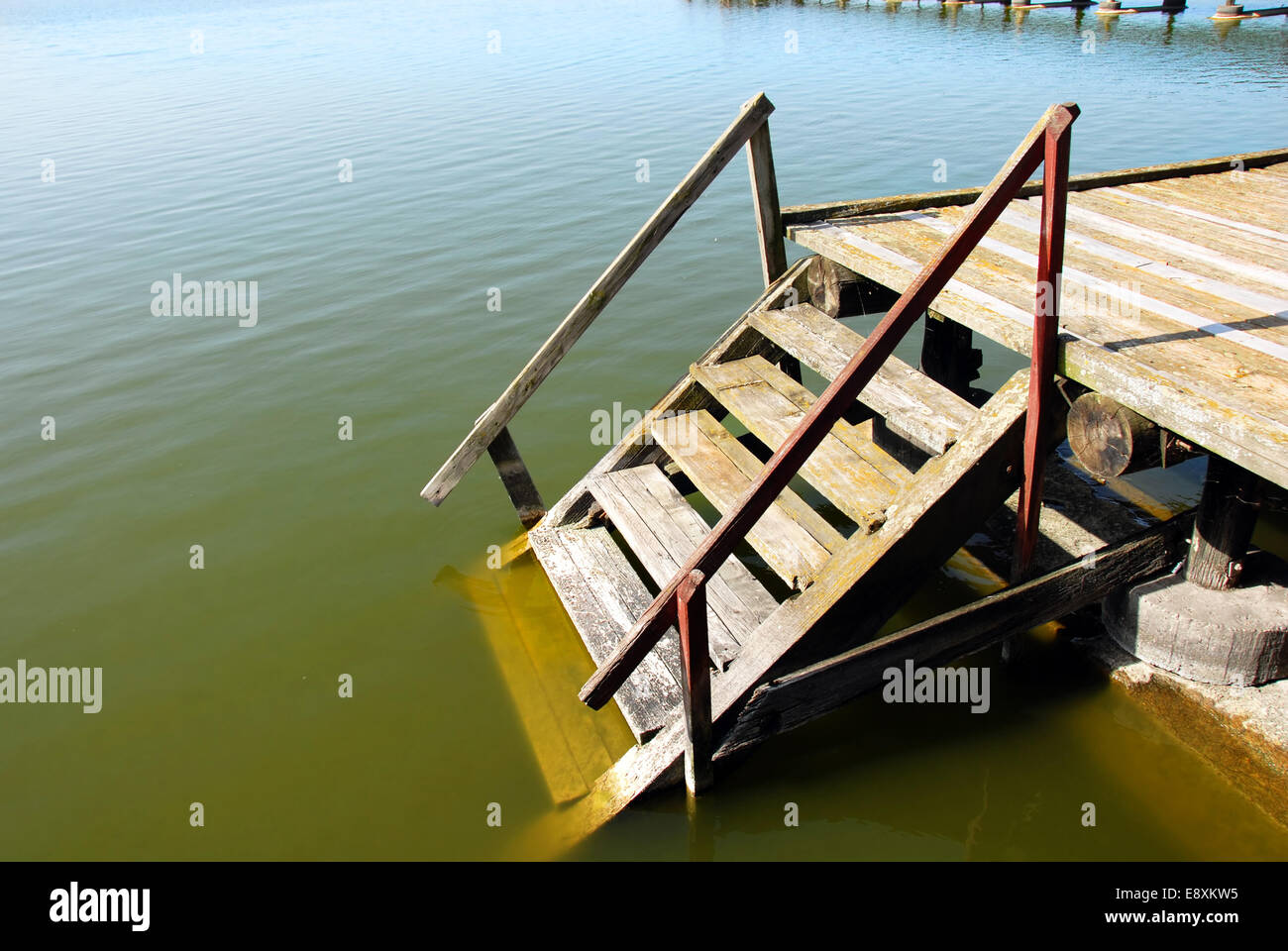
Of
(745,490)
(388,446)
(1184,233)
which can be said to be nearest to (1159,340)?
(1184,233)

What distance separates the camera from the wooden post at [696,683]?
135 inches

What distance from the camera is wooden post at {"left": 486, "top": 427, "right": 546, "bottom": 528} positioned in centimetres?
584

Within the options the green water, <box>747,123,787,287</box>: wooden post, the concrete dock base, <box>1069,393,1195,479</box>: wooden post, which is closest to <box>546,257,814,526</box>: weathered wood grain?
<box>747,123,787,287</box>: wooden post

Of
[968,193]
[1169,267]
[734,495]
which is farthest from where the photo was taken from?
[968,193]

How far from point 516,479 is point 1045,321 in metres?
3.51

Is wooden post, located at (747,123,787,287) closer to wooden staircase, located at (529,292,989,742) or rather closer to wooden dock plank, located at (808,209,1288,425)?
wooden staircase, located at (529,292,989,742)

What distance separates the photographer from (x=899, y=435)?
19.7 feet

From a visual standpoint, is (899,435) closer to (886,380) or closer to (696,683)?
(886,380)

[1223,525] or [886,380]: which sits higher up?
[886,380]

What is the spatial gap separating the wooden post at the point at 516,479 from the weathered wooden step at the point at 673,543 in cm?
63

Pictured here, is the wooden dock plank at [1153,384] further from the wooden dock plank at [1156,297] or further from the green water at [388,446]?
the green water at [388,446]
